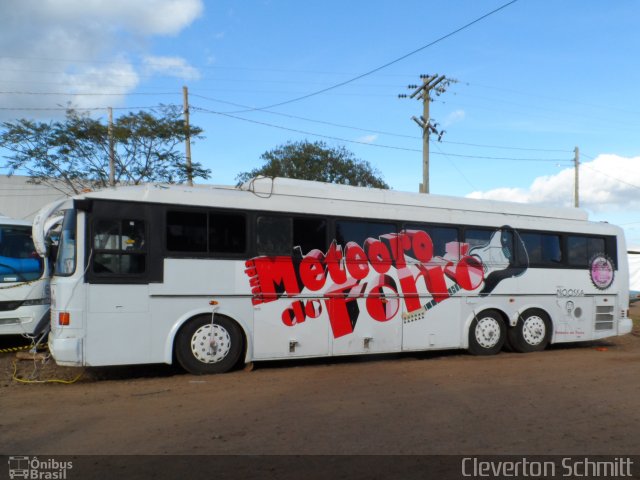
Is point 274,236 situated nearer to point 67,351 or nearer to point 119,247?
point 119,247

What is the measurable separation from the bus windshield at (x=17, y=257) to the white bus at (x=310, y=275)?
251 cm

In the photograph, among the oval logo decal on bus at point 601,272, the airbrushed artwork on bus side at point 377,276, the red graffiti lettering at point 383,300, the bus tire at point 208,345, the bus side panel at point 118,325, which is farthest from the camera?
the oval logo decal on bus at point 601,272

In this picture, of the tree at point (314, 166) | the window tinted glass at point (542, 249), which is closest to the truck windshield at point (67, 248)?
the window tinted glass at point (542, 249)

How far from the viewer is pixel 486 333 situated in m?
11.3

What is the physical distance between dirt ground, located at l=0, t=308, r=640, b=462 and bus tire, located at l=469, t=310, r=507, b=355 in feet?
3.67

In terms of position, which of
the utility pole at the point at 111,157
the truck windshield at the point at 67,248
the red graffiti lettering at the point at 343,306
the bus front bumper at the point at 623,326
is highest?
the utility pole at the point at 111,157

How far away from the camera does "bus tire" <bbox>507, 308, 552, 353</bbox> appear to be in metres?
11.7

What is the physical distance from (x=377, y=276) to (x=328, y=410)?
3.74 m

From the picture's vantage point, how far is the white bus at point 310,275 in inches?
321

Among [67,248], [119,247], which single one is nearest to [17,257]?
[67,248]

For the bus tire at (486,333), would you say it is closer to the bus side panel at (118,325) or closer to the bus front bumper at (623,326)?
the bus front bumper at (623,326)

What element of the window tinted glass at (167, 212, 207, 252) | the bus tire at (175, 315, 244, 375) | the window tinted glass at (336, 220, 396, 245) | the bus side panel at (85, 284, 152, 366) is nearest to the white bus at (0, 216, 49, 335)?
the bus side panel at (85, 284, 152, 366)

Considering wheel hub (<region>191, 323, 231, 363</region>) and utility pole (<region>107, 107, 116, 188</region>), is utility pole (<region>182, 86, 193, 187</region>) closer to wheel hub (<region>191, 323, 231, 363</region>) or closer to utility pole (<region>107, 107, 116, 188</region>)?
utility pole (<region>107, 107, 116, 188</region>)

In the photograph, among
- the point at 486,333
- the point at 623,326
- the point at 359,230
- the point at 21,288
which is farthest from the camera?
the point at 623,326
